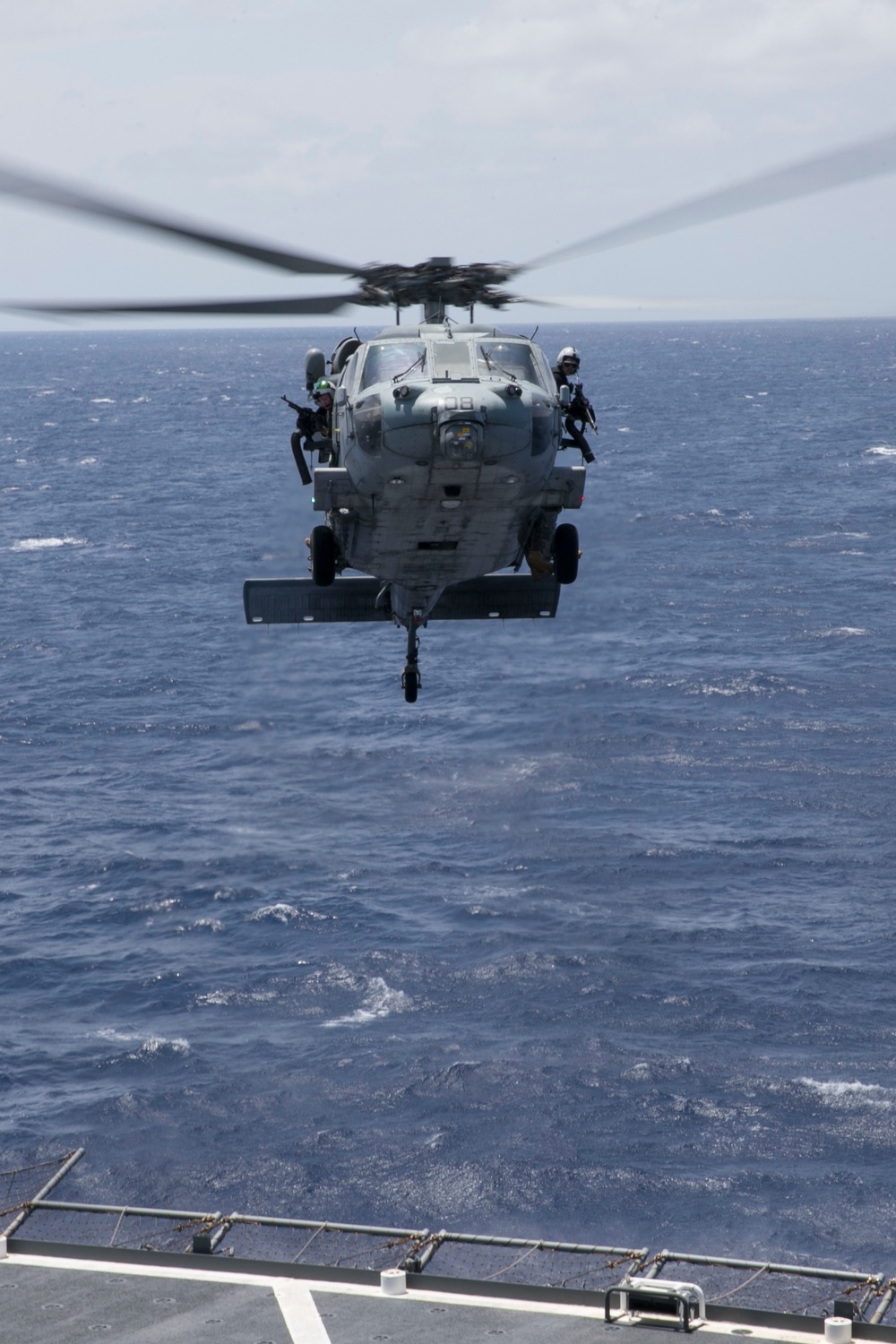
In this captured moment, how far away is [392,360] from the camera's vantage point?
29.3 m

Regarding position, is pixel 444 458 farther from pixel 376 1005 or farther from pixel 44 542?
pixel 44 542

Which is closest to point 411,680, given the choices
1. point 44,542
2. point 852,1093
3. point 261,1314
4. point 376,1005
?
point 261,1314

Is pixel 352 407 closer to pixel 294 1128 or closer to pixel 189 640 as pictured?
pixel 294 1128

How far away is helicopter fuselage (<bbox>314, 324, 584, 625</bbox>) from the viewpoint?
27.4 metres

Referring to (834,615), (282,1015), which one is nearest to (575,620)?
(834,615)

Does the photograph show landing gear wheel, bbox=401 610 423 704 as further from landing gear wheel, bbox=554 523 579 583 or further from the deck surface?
the deck surface

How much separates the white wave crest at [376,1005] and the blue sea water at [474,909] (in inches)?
6.3

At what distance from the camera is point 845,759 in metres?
93.6

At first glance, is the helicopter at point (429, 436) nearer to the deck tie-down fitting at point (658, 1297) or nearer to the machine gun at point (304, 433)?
the machine gun at point (304, 433)

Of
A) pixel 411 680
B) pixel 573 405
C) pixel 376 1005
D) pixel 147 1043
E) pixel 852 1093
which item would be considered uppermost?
pixel 573 405

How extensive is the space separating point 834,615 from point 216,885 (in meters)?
57.2

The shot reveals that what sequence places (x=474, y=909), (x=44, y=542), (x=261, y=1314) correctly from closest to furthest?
(x=261, y=1314) → (x=474, y=909) → (x=44, y=542)

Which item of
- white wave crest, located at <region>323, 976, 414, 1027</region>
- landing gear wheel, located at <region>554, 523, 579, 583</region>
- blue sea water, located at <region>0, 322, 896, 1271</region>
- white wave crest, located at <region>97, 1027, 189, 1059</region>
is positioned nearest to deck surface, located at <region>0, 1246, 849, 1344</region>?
blue sea water, located at <region>0, 322, 896, 1271</region>

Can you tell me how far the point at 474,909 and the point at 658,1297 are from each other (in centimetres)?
4072
